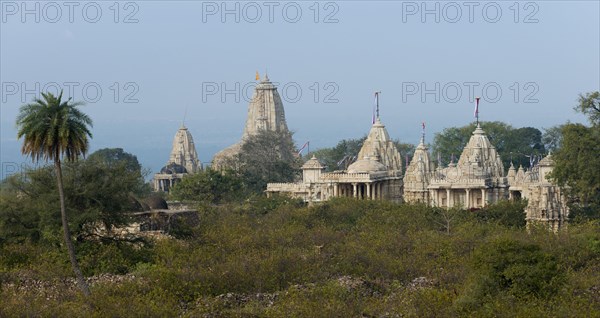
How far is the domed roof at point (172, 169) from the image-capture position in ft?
467

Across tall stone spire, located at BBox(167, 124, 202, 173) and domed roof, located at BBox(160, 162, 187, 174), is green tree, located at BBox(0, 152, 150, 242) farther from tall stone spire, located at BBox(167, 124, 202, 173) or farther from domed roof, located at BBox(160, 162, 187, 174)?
tall stone spire, located at BBox(167, 124, 202, 173)

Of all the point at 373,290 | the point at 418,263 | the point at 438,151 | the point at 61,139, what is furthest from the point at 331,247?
the point at 438,151

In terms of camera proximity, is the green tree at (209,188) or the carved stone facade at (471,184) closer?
the carved stone facade at (471,184)

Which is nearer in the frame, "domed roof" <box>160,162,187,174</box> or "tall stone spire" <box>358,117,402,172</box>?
"tall stone spire" <box>358,117,402,172</box>

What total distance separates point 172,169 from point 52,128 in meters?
97.0

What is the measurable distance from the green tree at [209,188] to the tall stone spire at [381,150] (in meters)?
10.8

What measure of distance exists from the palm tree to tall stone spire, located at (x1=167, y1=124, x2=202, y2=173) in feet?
354

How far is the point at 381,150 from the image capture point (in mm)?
102562

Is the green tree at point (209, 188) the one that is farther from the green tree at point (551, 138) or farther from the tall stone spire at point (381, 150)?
the green tree at point (551, 138)

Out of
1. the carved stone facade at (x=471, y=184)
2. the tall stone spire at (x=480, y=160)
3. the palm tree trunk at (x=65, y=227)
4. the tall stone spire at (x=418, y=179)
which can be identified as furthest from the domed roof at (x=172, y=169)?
the palm tree trunk at (x=65, y=227)

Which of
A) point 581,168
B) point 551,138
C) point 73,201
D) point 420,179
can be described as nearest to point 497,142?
point 551,138

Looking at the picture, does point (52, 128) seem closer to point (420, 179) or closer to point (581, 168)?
point (581, 168)

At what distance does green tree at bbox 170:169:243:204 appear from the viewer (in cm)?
9469

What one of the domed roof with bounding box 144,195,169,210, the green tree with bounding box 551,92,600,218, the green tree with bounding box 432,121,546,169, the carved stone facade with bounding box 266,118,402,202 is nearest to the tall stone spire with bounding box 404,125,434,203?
the carved stone facade with bounding box 266,118,402,202
